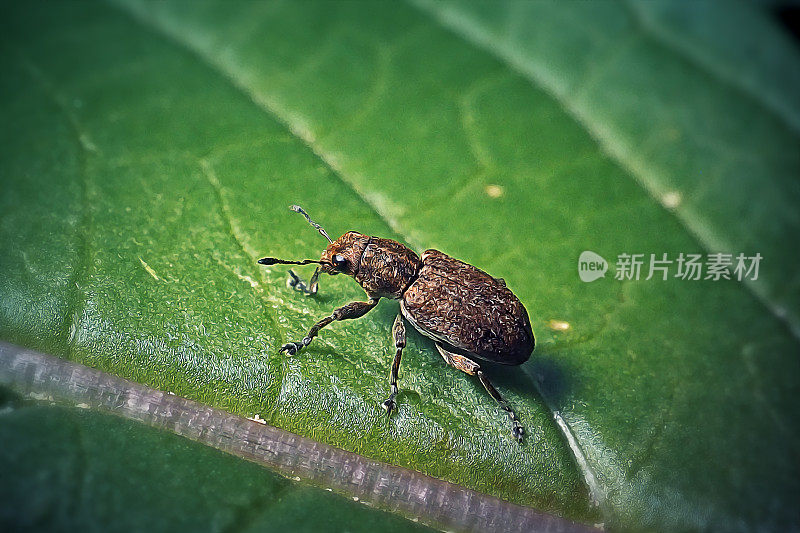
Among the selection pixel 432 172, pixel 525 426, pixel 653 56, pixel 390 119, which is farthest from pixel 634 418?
pixel 653 56

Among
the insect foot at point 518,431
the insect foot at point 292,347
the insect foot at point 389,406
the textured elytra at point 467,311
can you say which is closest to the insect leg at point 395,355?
the insect foot at point 389,406

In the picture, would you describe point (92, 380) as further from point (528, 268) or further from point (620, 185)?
point (620, 185)

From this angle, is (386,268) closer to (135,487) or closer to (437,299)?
(437,299)

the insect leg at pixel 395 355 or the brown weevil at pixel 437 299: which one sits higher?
the brown weevil at pixel 437 299

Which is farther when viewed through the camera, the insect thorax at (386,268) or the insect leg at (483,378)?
the insect thorax at (386,268)

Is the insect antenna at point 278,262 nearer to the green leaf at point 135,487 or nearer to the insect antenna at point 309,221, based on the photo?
the insect antenna at point 309,221
